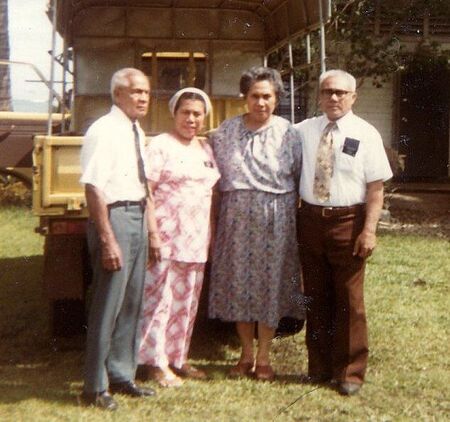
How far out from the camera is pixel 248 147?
4730 millimetres

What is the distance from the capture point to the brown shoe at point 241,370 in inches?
197

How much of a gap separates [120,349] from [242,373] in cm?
92

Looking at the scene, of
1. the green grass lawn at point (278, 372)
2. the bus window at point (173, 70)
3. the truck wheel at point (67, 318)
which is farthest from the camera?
the bus window at point (173, 70)

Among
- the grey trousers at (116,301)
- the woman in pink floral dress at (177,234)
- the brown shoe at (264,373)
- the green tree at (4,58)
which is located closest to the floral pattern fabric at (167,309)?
the woman in pink floral dress at (177,234)

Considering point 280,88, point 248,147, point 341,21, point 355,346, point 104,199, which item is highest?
point 341,21

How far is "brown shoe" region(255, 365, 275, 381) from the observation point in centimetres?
491

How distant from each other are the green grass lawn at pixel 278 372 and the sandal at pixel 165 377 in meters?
0.06

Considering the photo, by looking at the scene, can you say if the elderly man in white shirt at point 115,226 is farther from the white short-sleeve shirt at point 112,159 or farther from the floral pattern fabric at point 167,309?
the floral pattern fabric at point 167,309

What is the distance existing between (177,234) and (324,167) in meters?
0.95

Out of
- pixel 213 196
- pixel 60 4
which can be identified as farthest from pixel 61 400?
pixel 60 4

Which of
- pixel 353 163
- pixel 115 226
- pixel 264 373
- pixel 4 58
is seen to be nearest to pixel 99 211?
pixel 115 226

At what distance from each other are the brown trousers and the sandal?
0.85 meters

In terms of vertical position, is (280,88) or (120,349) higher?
(280,88)

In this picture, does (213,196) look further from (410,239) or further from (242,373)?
(410,239)
